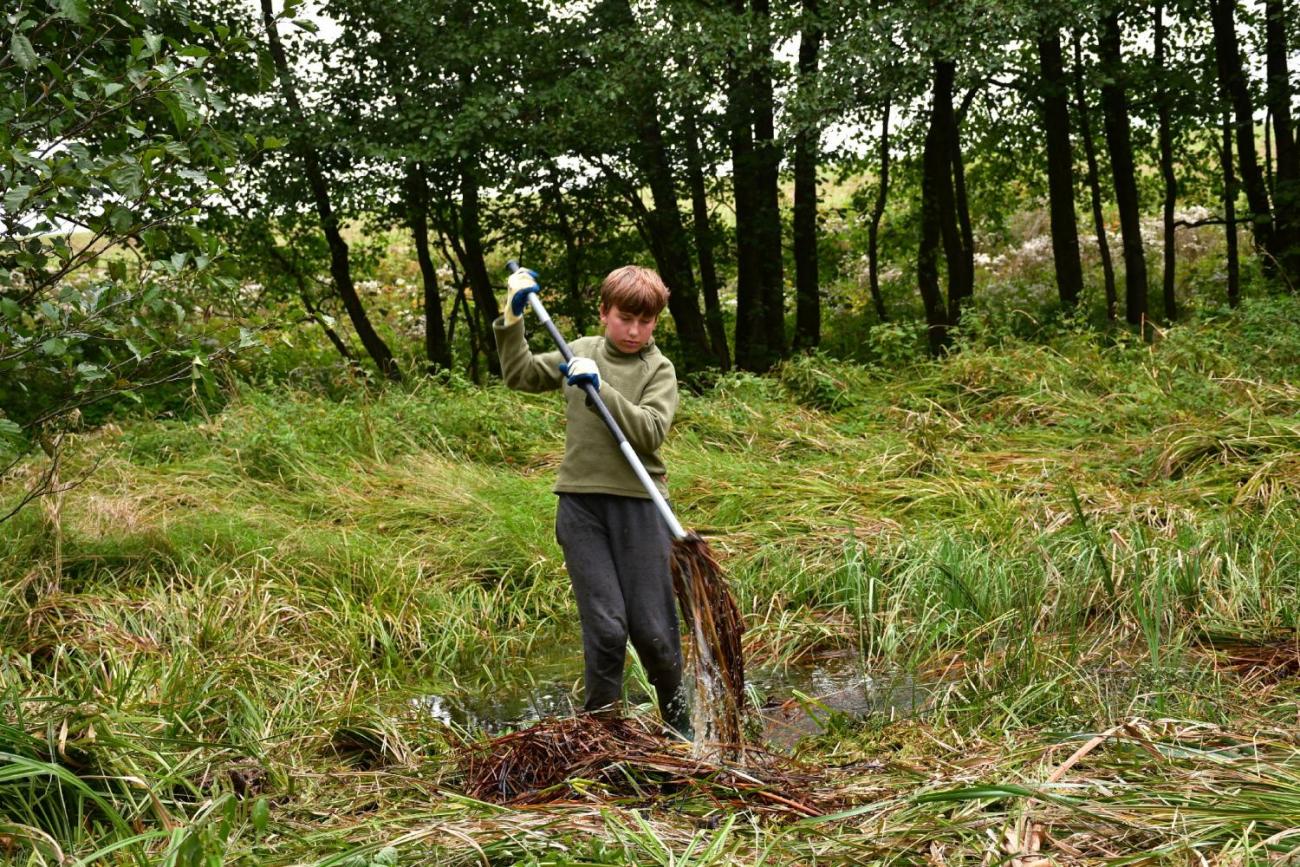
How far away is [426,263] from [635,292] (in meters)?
11.8

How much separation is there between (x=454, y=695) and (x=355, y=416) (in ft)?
13.6

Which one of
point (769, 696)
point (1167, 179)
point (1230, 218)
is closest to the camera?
point (769, 696)

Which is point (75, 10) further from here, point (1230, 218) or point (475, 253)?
point (1230, 218)

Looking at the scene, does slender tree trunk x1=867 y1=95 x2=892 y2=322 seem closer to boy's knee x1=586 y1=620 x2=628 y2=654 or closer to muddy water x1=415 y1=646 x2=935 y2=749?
muddy water x1=415 y1=646 x2=935 y2=749

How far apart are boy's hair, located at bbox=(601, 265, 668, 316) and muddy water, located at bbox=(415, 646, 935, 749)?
1371 millimetres

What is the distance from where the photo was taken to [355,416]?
29.0ft

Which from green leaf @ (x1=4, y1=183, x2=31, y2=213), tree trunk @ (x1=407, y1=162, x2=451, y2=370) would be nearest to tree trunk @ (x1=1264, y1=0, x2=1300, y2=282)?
tree trunk @ (x1=407, y1=162, x2=451, y2=370)

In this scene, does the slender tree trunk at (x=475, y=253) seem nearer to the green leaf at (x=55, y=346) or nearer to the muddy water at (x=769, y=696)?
the muddy water at (x=769, y=696)

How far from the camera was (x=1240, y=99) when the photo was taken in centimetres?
1338

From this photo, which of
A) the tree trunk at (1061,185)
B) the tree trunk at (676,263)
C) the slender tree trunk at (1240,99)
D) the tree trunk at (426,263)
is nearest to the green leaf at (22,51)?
the tree trunk at (426,263)

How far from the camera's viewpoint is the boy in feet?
12.5

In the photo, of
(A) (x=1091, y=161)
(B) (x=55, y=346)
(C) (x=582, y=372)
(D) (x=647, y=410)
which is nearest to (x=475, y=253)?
(A) (x=1091, y=161)

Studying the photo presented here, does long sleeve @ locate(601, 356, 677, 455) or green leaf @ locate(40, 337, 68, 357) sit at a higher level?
green leaf @ locate(40, 337, 68, 357)

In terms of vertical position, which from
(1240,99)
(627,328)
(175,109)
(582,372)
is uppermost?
(1240,99)
